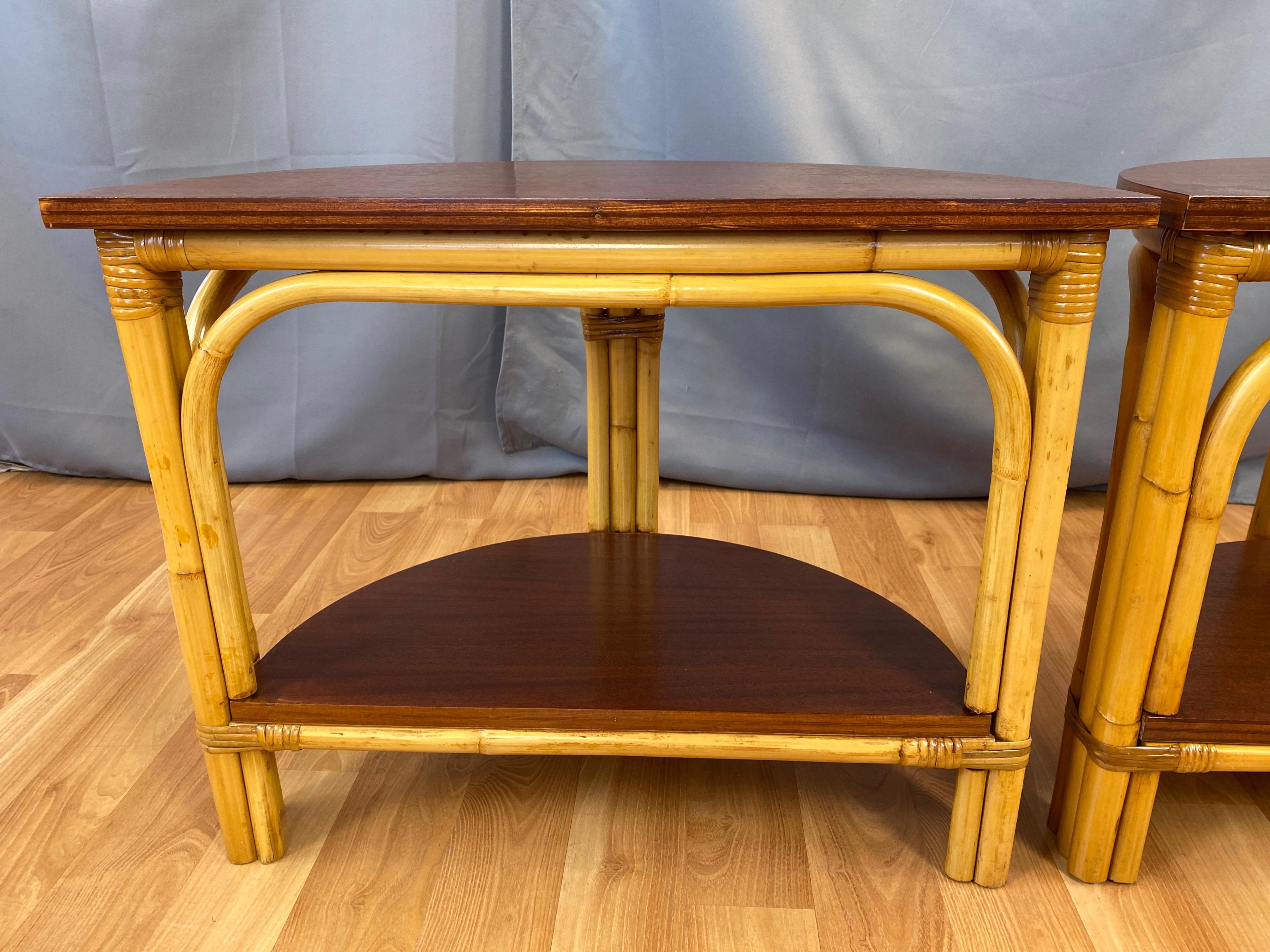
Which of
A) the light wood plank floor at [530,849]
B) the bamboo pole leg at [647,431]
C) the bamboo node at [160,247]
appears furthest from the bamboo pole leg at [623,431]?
the bamboo node at [160,247]

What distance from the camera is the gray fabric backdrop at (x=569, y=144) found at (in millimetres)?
1509

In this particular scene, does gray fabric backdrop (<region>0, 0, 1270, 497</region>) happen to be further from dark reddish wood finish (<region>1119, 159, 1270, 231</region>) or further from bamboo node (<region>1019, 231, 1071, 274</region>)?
bamboo node (<region>1019, 231, 1071, 274</region>)

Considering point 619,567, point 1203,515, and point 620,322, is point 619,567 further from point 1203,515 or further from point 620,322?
point 1203,515

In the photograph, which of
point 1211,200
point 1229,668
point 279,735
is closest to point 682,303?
point 1211,200

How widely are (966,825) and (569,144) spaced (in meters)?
1.19

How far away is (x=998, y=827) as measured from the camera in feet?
2.81

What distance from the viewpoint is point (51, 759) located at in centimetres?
106

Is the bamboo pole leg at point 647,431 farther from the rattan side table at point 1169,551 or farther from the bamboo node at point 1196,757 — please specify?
the bamboo node at point 1196,757

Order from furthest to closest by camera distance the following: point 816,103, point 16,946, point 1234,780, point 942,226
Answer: point 816,103 < point 1234,780 < point 16,946 < point 942,226

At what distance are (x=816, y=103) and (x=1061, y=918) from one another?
1188 millimetres

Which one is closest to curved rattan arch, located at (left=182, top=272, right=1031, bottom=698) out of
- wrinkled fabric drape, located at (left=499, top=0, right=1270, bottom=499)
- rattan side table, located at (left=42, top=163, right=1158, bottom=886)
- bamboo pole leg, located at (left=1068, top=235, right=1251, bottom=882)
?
rattan side table, located at (left=42, top=163, right=1158, bottom=886)

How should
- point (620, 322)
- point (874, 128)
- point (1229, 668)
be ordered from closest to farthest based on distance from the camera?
point (1229, 668)
point (620, 322)
point (874, 128)

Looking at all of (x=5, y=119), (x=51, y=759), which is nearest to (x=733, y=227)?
(x=51, y=759)

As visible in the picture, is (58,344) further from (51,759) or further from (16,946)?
(16,946)
